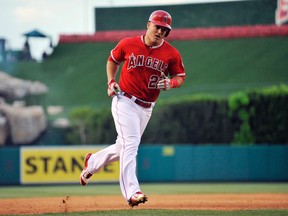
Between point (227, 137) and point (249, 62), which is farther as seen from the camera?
point (249, 62)

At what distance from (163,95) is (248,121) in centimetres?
521

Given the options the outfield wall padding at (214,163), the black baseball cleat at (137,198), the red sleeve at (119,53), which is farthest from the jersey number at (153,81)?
the outfield wall padding at (214,163)

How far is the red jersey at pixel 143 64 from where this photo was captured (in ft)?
23.0

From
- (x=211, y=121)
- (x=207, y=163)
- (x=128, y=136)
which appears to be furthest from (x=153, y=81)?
(x=211, y=121)

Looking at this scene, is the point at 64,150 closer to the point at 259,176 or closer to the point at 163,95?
the point at 259,176

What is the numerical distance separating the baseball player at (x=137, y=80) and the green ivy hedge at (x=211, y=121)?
13.5 meters

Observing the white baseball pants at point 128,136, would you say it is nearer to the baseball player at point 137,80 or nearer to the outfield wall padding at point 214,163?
the baseball player at point 137,80

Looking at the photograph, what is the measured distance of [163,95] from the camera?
25281mm

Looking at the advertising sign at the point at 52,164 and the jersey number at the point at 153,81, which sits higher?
the jersey number at the point at 153,81

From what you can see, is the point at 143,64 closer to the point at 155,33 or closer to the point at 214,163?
the point at 155,33

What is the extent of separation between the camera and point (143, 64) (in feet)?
23.0

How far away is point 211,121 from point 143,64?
1506cm

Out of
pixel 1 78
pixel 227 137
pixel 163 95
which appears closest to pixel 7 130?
pixel 1 78

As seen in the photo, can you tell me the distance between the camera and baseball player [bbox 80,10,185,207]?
692 centimetres
